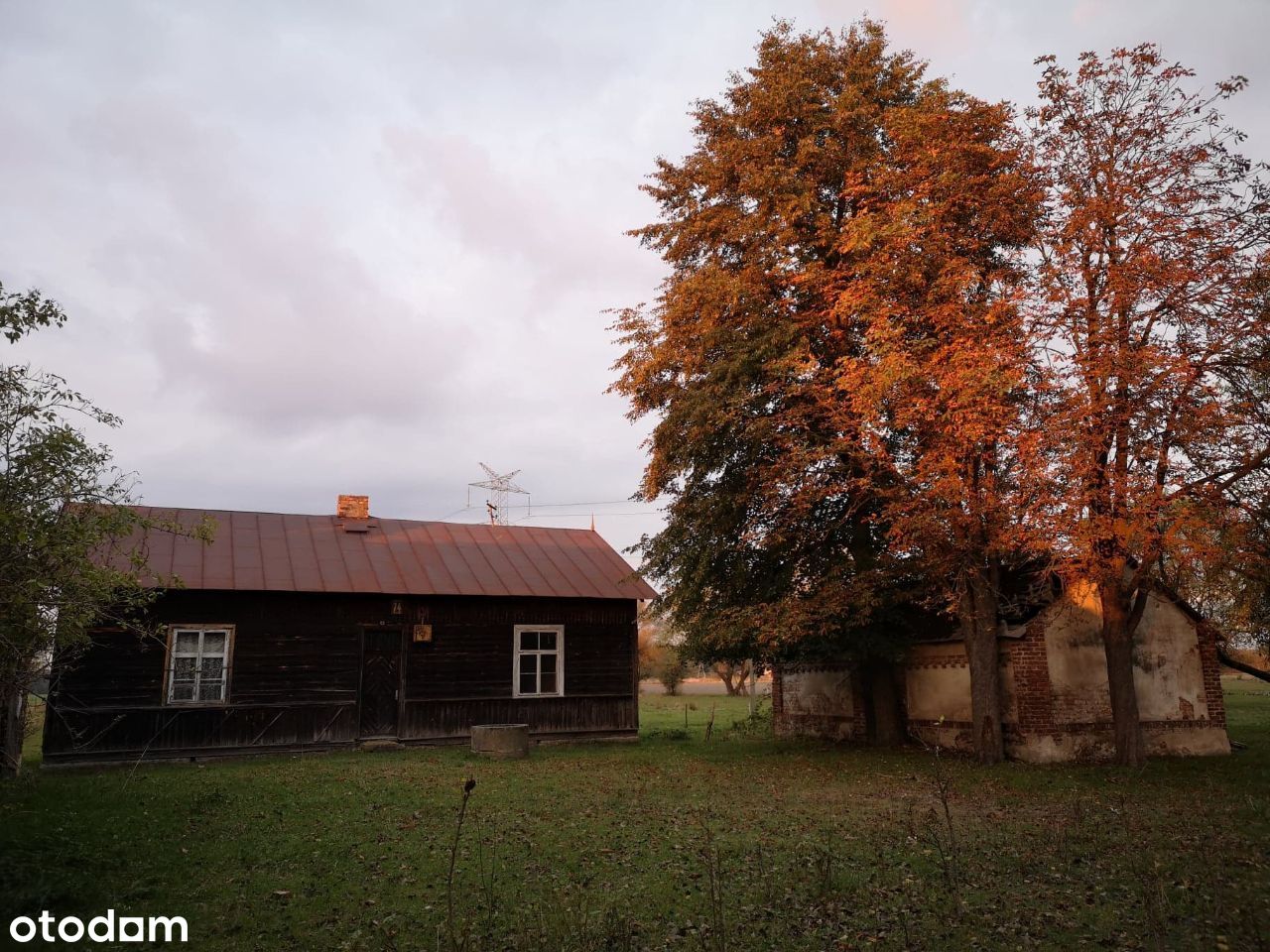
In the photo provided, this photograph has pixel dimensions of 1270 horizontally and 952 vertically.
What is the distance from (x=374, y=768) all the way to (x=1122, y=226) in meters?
16.2

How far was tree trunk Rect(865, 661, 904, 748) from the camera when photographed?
1927 centimetres

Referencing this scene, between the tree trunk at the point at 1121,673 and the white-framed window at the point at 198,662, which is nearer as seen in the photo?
the tree trunk at the point at 1121,673

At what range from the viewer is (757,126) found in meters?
18.8

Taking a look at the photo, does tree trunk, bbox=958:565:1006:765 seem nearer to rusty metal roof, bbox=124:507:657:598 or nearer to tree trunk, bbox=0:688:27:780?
rusty metal roof, bbox=124:507:657:598

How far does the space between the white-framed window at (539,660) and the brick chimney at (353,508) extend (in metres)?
5.63

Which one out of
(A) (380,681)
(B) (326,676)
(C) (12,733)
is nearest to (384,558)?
(A) (380,681)

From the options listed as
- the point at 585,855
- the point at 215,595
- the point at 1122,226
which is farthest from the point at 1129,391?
the point at 215,595

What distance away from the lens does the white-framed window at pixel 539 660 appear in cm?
2147

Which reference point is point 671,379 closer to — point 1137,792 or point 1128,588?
point 1128,588

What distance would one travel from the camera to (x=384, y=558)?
846 inches

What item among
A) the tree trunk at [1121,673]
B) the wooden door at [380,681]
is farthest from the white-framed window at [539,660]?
the tree trunk at [1121,673]

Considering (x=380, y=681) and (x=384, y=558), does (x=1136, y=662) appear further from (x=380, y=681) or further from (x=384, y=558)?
(x=384, y=558)

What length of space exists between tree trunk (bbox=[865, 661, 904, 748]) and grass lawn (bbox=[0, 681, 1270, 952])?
449 centimetres

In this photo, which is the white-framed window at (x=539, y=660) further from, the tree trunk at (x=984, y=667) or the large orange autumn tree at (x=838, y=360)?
the tree trunk at (x=984, y=667)
